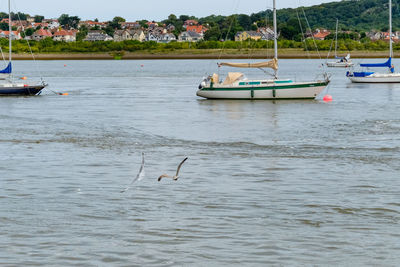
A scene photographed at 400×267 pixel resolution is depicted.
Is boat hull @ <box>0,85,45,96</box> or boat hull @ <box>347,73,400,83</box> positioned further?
boat hull @ <box>347,73,400,83</box>

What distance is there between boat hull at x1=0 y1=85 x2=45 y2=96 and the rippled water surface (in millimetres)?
19831

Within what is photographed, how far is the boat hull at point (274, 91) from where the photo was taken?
4797 cm

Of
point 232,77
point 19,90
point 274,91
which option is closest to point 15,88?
point 19,90

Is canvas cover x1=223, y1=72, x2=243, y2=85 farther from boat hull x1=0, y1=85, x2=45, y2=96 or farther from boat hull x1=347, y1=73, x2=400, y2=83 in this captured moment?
boat hull x1=347, y1=73, x2=400, y2=83

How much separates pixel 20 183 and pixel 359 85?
59.6 m

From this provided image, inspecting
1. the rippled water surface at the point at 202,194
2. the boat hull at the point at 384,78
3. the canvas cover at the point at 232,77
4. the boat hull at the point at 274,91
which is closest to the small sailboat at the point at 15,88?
the boat hull at the point at 274,91

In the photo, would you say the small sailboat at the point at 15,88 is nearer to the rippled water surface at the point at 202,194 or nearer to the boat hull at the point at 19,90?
the boat hull at the point at 19,90

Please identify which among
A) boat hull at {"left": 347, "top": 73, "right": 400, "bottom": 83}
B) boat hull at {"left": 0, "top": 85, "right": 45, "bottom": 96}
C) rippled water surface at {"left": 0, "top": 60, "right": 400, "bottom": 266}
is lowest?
boat hull at {"left": 347, "top": 73, "right": 400, "bottom": 83}

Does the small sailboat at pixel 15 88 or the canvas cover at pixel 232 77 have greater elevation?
the canvas cover at pixel 232 77

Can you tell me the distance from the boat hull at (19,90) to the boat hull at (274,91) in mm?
15831

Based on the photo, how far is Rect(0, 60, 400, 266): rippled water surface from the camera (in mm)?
12250

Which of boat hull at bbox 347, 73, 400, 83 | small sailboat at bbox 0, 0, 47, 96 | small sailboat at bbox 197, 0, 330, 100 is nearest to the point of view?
small sailboat at bbox 197, 0, 330, 100

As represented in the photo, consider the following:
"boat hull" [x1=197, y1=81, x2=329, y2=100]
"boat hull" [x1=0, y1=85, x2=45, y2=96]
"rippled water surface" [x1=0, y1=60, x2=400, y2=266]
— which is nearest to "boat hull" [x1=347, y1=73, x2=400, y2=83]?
"boat hull" [x1=197, y1=81, x2=329, y2=100]

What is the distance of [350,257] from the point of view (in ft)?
38.9
